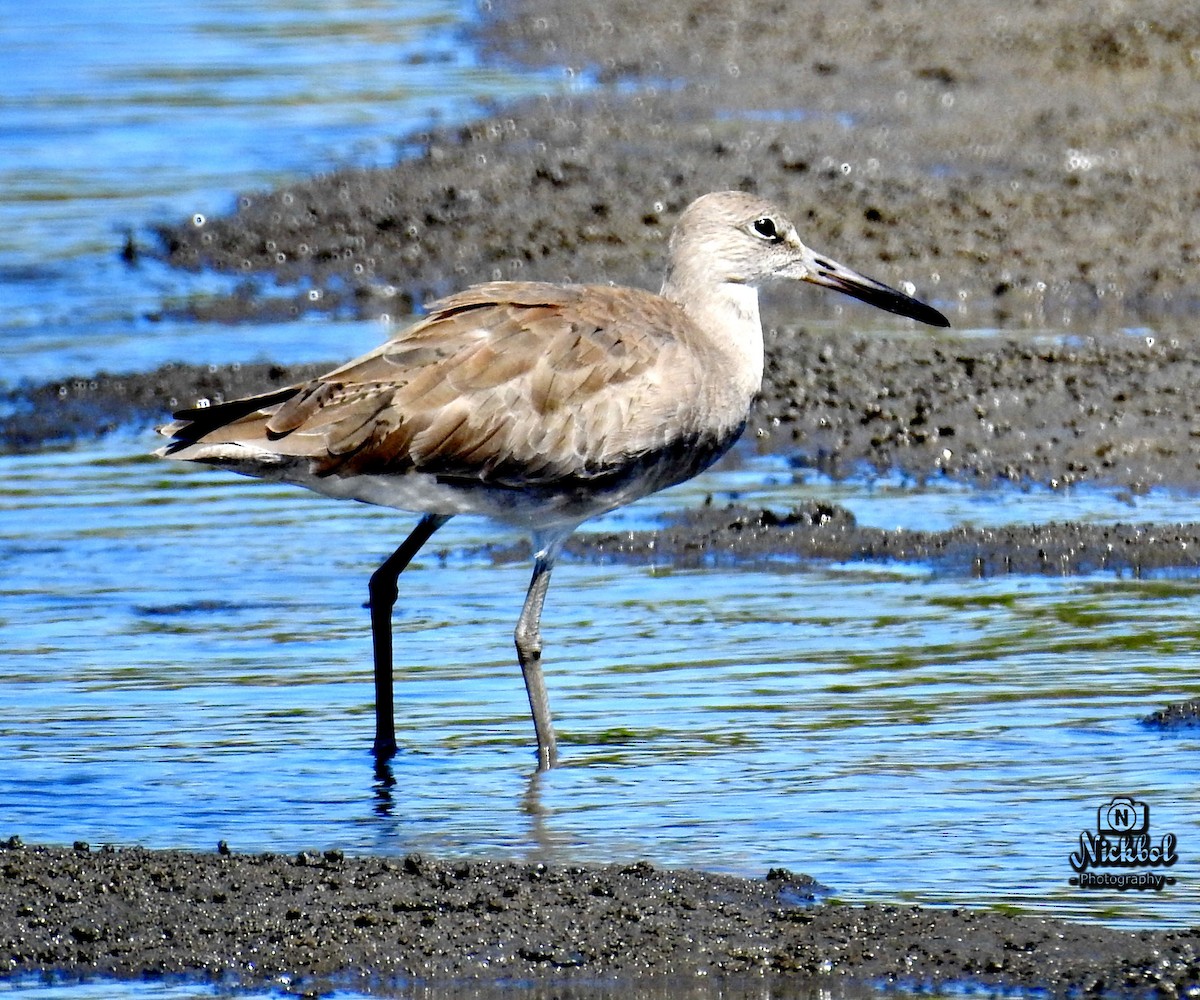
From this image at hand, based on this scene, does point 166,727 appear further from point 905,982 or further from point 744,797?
point 905,982

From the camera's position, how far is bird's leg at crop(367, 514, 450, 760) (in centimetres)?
702

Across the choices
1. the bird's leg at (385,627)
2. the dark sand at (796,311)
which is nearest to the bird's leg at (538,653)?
the bird's leg at (385,627)

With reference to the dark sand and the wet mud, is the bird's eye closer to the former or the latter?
the dark sand

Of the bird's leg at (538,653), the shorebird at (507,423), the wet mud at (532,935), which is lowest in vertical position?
the wet mud at (532,935)

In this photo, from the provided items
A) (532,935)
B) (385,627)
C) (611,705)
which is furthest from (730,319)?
(532,935)

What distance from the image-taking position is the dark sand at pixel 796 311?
5270 millimetres

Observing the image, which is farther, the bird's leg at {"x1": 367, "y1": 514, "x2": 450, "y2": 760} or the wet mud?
the bird's leg at {"x1": 367, "y1": 514, "x2": 450, "y2": 760}

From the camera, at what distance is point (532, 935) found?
531 centimetres

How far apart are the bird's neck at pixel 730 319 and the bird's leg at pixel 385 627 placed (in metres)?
1.00

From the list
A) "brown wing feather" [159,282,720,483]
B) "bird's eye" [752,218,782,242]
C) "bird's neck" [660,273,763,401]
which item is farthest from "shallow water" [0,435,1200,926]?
"bird's eye" [752,218,782,242]

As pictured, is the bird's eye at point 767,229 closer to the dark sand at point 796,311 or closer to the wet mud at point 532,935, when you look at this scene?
the dark sand at point 796,311

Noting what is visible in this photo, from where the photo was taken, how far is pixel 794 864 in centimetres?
595

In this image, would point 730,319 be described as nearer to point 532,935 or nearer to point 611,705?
point 611,705

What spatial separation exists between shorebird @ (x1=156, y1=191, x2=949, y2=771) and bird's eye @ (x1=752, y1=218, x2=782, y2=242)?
540mm
